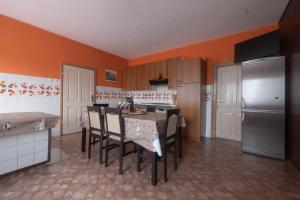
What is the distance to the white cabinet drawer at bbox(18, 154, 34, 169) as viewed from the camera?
6.54 feet

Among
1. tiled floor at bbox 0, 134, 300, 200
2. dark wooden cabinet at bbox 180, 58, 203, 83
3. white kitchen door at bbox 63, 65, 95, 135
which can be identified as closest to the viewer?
tiled floor at bbox 0, 134, 300, 200

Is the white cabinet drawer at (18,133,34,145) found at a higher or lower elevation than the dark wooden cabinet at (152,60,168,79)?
lower

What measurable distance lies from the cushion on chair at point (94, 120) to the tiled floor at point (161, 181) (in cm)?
57

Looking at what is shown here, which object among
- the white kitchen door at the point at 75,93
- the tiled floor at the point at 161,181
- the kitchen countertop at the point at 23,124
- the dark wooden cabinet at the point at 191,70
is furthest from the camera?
the white kitchen door at the point at 75,93

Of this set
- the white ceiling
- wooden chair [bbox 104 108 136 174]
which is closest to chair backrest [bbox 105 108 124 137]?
wooden chair [bbox 104 108 136 174]

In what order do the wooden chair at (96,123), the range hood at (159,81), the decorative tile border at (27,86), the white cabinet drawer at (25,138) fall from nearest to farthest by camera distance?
the white cabinet drawer at (25,138), the wooden chair at (96,123), the decorative tile border at (27,86), the range hood at (159,81)

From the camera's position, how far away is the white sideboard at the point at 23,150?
1.85 m

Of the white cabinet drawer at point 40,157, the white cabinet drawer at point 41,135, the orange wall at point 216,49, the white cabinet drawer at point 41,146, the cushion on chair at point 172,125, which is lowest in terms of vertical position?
the white cabinet drawer at point 40,157

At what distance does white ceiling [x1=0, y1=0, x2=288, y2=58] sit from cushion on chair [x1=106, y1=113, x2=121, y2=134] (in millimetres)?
1806

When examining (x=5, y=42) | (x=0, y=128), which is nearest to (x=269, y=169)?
(x=0, y=128)

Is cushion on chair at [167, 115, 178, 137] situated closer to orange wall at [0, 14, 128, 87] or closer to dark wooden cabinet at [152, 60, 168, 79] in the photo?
dark wooden cabinet at [152, 60, 168, 79]

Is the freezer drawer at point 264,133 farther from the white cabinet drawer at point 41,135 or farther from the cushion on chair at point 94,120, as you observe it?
the white cabinet drawer at point 41,135

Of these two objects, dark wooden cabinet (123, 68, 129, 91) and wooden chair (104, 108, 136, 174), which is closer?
wooden chair (104, 108, 136, 174)

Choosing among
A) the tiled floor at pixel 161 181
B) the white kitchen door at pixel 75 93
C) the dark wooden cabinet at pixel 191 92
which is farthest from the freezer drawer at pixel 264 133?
the white kitchen door at pixel 75 93
